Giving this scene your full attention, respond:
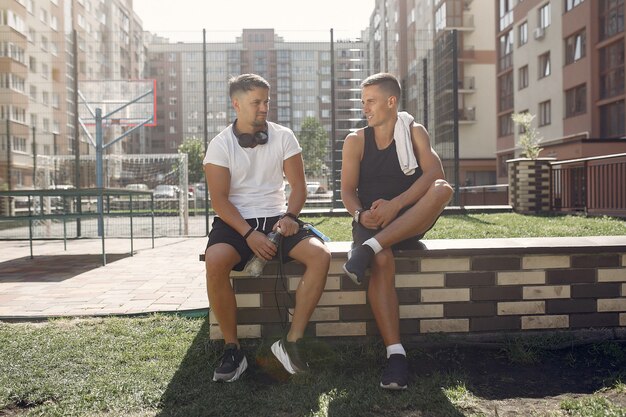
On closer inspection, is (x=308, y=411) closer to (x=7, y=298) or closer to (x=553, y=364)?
(x=553, y=364)

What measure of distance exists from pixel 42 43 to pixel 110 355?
10218 mm

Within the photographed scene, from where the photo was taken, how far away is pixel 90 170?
1508 cm

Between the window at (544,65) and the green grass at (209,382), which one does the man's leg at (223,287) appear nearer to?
the green grass at (209,382)

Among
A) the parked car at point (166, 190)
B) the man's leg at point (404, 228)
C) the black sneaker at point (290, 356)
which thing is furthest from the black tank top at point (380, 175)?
the parked car at point (166, 190)

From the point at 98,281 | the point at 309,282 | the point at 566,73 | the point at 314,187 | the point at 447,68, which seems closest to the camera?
the point at 309,282

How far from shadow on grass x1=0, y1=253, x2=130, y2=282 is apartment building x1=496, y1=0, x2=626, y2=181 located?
18030 millimetres

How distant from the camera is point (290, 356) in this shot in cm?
276

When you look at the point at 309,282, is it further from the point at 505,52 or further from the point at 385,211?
the point at 505,52

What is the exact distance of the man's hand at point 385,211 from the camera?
3.07m

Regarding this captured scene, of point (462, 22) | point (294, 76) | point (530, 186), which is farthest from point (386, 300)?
point (462, 22)

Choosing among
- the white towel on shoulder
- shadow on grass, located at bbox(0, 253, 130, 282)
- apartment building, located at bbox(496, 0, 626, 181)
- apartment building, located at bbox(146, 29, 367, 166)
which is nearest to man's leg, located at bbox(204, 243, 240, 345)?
the white towel on shoulder

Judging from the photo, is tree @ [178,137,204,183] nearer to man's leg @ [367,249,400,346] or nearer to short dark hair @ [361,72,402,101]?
short dark hair @ [361,72,402,101]

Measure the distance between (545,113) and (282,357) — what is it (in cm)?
2918

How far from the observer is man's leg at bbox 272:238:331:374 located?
2850mm
